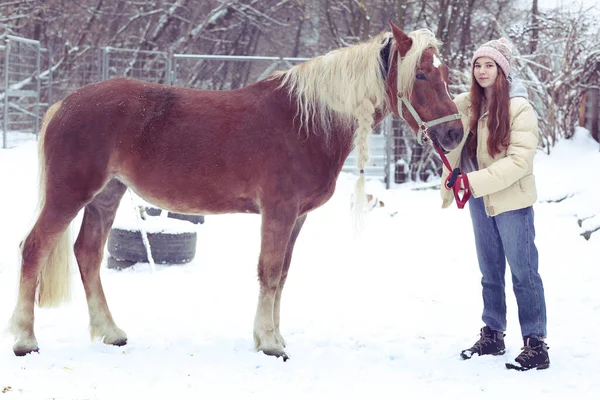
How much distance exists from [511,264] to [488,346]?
538mm

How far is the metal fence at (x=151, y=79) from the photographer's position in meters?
10.9

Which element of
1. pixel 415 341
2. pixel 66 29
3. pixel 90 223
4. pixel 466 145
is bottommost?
pixel 415 341

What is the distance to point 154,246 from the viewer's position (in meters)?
6.05

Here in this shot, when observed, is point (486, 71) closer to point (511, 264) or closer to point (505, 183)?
point (505, 183)

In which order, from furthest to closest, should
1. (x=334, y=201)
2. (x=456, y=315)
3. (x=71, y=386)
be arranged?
(x=334, y=201), (x=456, y=315), (x=71, y=386)

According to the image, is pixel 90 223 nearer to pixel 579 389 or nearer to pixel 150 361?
pixel 150 361

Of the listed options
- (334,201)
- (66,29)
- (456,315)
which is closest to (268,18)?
(66,29)

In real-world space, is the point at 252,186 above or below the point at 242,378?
above

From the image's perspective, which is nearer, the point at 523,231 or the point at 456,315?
the point at 523,231

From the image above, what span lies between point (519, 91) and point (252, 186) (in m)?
1.68

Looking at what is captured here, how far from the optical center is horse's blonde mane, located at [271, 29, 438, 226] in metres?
3.88

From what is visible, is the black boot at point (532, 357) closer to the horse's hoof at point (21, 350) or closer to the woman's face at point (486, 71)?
the woman's face at point (486, 71)

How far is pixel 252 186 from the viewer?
393 centimetres

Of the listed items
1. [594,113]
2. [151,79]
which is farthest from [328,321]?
[151,79]
